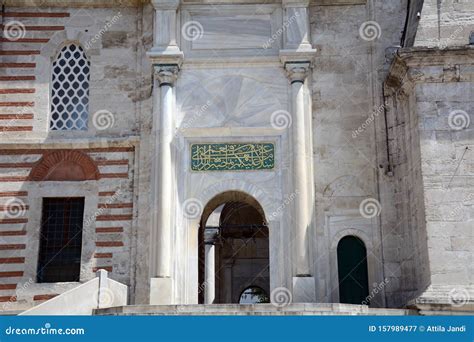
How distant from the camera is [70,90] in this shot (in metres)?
16.7

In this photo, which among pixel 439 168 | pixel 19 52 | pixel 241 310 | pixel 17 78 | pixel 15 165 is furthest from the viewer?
pixel 19 52

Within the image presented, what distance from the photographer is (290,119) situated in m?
15.5

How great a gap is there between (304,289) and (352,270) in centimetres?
139

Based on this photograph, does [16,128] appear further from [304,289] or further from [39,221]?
[304,289]

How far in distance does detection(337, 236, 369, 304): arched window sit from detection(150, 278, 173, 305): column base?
3623mm

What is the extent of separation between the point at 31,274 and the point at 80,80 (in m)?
4.69

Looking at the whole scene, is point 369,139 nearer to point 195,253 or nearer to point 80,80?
point 195,253

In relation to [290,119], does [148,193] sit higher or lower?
lower

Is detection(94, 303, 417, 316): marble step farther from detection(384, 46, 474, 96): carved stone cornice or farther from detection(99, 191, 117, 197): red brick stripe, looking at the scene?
detection(384, 46, 474, 96): carved stone cornice

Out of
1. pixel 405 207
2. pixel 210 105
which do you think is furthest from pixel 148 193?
pixel 405 207

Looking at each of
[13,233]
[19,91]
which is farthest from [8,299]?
[19,91]

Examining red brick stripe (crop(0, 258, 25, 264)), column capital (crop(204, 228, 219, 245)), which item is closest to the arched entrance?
column capital (crop(204, 228, 219, 245))

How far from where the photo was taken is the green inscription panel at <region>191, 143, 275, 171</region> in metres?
15.4

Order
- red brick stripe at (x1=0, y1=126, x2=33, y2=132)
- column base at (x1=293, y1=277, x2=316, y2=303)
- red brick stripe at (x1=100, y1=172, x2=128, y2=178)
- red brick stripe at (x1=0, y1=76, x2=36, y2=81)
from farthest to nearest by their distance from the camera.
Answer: red brick stripe at (x1=0, y1=76, x2=36, y2=81) → red brick stripe at (x1=0, y1=126, x2=33, y2=132) → red brick stripe at (x1=100, y1=172, x2=128, y2=178) → column base at (x1=293, y1=277, x2=316, y2=303)
